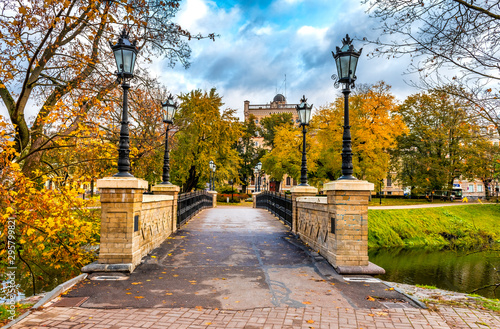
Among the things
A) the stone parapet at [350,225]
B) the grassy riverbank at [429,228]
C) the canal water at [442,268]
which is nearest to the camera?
the stone parapet at [350,225]

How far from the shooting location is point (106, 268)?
6.46 meters

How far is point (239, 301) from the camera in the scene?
5.00m

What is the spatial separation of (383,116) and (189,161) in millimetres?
17043

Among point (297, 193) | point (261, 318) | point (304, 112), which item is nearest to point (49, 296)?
point (261, 318)

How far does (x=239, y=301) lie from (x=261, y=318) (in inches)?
28.0

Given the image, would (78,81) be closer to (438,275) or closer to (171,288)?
(171,288)

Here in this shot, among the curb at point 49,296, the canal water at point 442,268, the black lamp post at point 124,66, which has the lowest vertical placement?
the canal water at point 442,268

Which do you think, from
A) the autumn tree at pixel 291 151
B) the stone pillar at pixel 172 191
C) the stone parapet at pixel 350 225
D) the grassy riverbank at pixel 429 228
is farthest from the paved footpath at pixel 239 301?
the autumn tree at pixel 291 151

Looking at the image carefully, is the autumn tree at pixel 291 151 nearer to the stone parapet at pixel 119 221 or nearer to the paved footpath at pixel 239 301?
the paved footpath at pixel 239 301

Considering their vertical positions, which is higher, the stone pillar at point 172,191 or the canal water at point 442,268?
the stone pillar at point 172,191

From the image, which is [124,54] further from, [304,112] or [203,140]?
[203,140]

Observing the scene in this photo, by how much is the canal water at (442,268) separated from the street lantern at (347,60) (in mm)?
6309

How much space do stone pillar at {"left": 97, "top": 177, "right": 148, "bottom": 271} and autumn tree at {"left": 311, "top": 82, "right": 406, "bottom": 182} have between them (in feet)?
75.7

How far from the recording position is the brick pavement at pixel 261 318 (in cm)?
411
